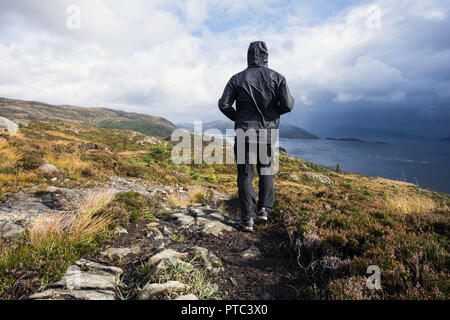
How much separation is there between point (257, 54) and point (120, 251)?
16.0 feet

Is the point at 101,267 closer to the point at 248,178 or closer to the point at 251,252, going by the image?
the point at 251,252

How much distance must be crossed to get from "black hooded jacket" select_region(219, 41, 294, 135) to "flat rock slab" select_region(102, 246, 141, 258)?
321cm

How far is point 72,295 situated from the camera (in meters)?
2.18

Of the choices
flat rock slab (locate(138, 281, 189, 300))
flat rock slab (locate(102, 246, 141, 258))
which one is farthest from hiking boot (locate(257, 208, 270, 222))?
flat rock slab (locate(138, 281, 189, 300))

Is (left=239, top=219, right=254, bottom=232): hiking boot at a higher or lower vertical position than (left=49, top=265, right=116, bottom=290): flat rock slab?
lower

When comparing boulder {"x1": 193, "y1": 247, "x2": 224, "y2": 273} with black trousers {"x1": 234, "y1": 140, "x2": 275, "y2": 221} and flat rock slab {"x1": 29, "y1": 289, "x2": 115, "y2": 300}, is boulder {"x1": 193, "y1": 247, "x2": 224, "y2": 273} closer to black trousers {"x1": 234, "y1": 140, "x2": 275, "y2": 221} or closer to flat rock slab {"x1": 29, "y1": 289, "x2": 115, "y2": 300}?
flat rock slab {"x1": 29, "y1": 289, "x2": 115, "y2": 300}

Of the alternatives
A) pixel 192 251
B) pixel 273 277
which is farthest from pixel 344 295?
pixel 192 251

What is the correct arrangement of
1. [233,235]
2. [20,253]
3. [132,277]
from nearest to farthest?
1. [20,253]
2. [132,277]
3. [233,235]

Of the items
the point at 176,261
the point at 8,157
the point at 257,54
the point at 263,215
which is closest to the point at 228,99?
the point at 257,54

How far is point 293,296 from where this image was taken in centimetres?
282

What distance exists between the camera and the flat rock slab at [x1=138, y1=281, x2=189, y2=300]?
229 cm

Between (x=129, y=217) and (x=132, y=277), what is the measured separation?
6.96ft
